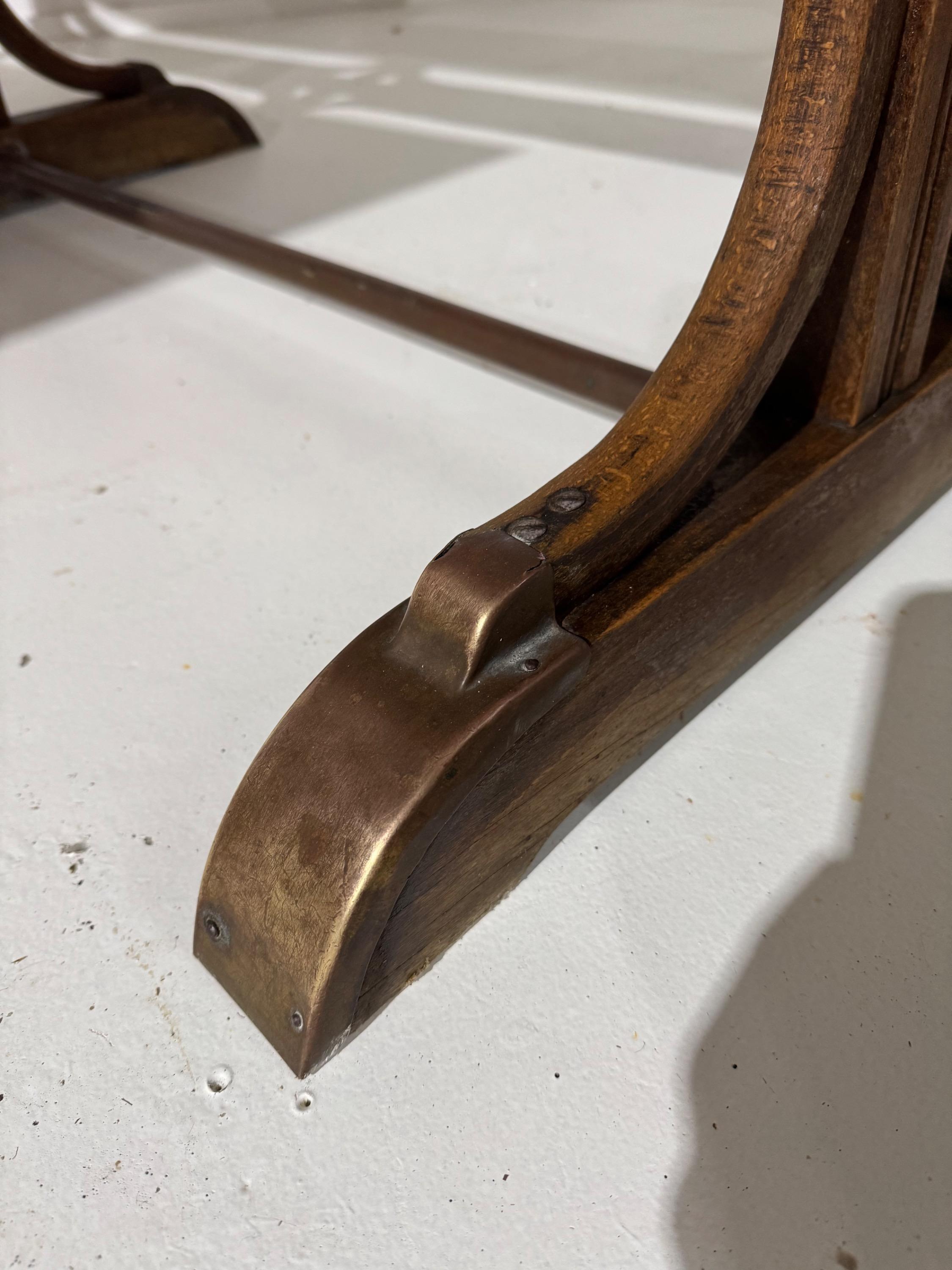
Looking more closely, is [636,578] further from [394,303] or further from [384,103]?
[384,103]

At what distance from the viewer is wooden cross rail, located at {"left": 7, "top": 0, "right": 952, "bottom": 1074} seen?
0.52 meters

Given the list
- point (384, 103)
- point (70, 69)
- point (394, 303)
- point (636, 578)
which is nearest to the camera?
point (636, 578)

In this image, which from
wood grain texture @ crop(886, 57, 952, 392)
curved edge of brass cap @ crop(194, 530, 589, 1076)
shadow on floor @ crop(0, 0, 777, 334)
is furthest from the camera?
shadow on floor @ crop(0, 0, 777, 334)

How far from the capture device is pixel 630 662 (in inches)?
24.0

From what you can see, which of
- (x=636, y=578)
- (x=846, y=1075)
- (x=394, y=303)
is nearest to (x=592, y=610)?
(x=636, y=578)

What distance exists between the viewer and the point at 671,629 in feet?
2.08

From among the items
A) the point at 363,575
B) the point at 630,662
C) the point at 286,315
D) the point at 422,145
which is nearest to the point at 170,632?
the point at 363,575

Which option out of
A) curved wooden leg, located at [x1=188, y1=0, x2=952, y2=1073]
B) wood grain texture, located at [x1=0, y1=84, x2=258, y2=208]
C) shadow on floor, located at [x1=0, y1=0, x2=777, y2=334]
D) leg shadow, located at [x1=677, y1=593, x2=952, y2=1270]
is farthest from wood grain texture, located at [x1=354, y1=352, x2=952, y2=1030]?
wood grain texture, located at [x1=0, y1=84, x2=258, y2=208]

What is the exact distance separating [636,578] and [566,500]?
62 millimetres

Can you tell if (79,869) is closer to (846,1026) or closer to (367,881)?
(367,881)

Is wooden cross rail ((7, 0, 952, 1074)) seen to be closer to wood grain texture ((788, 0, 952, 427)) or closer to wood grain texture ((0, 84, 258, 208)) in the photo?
wood grain texture ((788, 0, 952, 427))

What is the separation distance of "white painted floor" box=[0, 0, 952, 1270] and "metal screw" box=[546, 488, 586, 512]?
8.7 inches

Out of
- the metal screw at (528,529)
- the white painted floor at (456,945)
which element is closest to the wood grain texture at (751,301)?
the metal screw at (528,529)

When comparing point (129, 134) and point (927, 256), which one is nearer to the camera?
point (927, 256)
